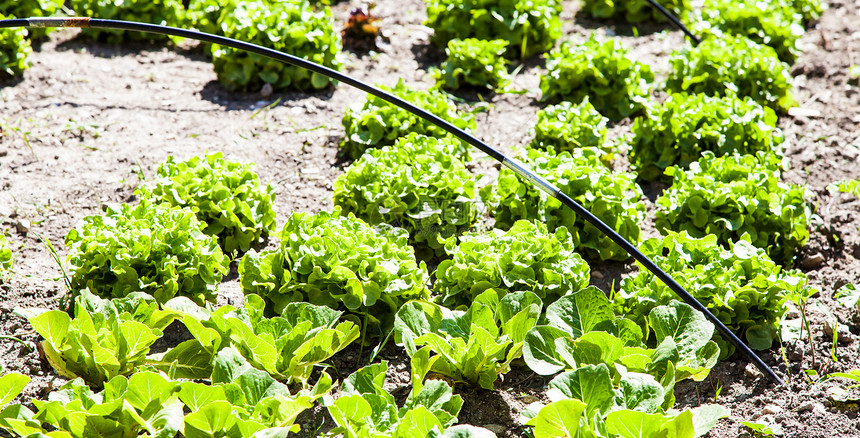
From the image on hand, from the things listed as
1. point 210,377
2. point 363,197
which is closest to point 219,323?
point 210,377

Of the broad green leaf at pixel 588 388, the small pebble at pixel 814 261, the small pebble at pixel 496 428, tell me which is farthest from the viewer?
the small pebble at pixel 814 261

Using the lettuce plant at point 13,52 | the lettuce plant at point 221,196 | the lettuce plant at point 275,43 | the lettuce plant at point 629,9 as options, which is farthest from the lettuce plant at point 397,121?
the lettuce plant at point 629,9

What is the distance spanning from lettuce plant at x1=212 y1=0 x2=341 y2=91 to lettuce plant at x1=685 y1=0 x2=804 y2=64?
10.6ft

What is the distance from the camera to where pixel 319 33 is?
5.30m

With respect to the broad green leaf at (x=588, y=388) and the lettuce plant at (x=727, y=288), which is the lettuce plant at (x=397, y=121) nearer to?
the lettuce plant at (x=727, y=288)

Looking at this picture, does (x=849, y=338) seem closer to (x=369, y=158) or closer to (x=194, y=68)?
(x=369, y=158)

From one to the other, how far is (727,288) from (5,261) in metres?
3.41

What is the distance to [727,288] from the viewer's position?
3201 millimetres

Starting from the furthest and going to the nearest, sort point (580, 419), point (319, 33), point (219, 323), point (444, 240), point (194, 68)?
point (194, 68) → point (319, 33) → point (444, 240) → point (219, 323) → point (580, 419)

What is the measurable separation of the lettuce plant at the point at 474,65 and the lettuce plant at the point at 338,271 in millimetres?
2453

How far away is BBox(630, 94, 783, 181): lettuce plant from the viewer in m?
4.47

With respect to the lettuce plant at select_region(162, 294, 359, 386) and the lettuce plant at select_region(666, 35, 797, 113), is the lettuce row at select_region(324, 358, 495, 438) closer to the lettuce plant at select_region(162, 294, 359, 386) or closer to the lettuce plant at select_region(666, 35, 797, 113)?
the lettuce plant at select_region(162, 294, 359, 386)

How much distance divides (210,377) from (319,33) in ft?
10.3

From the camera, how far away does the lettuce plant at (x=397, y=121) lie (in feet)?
14.7
